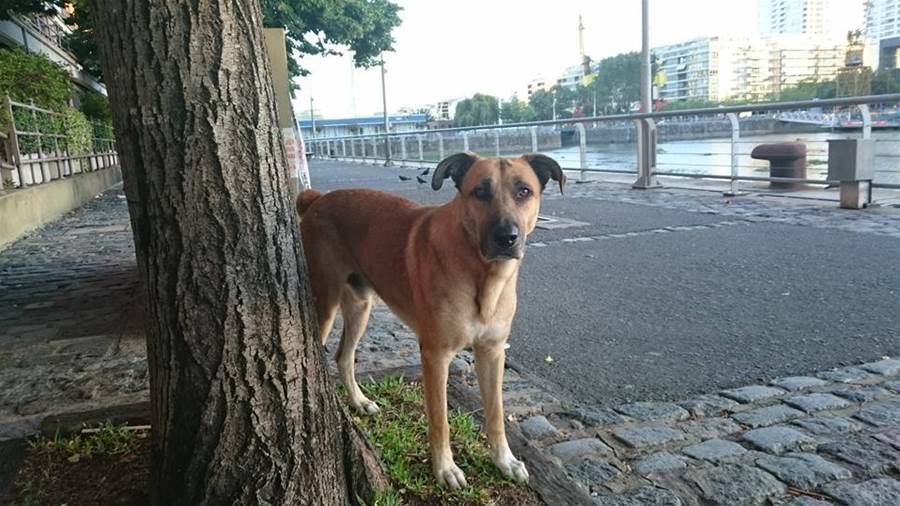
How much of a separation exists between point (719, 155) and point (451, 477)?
427 inches

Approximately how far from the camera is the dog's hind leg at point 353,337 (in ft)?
11.2

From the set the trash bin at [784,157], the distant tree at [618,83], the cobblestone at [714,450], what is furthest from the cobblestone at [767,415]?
the distant tree at [618,83]

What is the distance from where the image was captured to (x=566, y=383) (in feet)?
12.7

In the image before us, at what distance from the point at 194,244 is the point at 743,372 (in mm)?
3142

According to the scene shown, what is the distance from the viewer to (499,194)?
9.31 ft

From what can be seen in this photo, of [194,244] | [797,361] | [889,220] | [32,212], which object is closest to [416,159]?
[32,212]

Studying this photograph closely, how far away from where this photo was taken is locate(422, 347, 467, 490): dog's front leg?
2.72 m

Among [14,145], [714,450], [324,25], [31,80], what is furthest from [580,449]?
[324,25]

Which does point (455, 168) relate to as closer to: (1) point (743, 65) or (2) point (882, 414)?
(2) point (882, 414)

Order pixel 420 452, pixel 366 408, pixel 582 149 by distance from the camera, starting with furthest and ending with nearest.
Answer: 1. pixel 582 149
2. pixel 366 408
3. pixel 420 452

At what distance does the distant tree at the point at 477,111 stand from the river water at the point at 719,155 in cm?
299

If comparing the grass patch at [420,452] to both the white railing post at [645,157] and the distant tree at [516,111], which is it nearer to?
the white railing post at [645,157]

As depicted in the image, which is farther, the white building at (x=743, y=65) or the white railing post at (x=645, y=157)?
the white railing post at (x=645, y=157)

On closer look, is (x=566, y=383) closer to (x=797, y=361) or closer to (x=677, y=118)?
(x=797, y=361)
